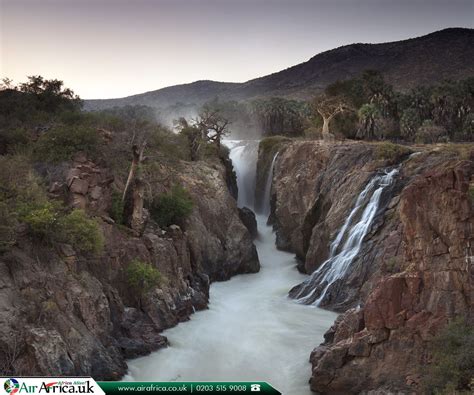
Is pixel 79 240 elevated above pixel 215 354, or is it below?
above

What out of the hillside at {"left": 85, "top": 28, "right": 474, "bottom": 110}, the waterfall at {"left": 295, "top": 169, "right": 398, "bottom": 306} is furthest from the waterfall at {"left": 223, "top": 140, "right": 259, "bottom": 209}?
the hillside at {"left": 85, "top": 28, "right": 474, "bottom": 110}

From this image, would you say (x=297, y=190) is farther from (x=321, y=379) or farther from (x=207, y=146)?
(x=321, y=379)

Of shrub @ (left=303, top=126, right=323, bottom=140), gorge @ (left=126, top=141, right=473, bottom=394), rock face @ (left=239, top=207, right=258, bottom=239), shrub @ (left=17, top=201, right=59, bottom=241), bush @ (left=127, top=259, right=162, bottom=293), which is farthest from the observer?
shrub @ (left=303, top=126, right=323, bottom=140)

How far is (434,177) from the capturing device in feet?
63.0

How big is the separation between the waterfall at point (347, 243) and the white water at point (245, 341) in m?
1.27

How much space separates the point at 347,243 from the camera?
3231 centimetres

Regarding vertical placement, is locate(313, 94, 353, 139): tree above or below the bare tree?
above

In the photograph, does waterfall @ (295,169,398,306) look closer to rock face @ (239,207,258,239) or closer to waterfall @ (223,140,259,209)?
rock face @ (239,207,258,239)

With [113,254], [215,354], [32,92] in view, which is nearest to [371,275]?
[215,354]

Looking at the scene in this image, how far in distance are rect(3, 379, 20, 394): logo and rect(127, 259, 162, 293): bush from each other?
12.4m

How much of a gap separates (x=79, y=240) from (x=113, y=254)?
112 inches

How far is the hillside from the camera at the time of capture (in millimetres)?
134950

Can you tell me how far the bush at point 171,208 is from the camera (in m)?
32.5

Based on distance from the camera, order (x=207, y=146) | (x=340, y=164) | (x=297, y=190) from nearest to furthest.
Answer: (x=340, y=164)
(x=297, y=190)
(x=207, y=146)
